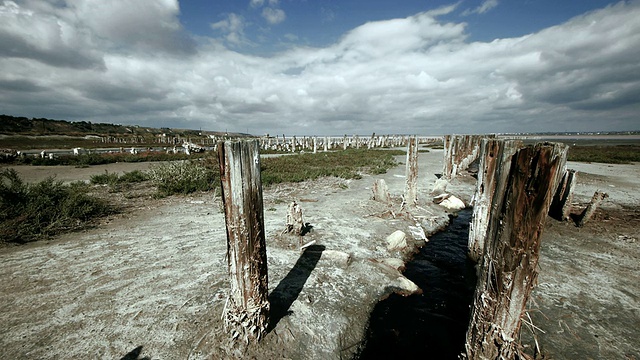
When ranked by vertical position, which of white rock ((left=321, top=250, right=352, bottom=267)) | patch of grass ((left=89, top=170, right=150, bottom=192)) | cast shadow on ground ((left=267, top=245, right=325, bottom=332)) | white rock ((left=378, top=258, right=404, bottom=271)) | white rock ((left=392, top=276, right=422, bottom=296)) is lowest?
white rock ((left=392, top=276, right=422, bottom=296))

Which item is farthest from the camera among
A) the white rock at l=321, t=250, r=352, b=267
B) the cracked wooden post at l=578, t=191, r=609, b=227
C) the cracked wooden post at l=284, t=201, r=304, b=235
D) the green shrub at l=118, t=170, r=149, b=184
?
the green shrub at l=118, t=170, r=149, b=184

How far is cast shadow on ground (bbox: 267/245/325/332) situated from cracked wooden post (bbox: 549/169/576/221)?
8071 millimetres

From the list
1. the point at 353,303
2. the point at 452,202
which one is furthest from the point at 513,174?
the point at 452,202

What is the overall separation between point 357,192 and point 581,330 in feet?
29.1

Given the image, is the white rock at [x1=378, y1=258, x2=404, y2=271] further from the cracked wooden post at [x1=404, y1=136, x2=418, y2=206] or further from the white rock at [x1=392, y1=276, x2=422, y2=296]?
the cracked wooden post at [x1=404, y1=136, x2=418, y2=206]

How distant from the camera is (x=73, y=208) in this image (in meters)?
7.96

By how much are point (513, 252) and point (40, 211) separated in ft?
36.9

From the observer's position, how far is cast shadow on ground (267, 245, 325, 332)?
13.1 feet

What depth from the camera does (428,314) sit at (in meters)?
4.78

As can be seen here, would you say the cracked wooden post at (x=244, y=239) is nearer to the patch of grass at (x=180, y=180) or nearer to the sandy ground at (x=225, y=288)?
the sandy ground at (x=225, y=288)

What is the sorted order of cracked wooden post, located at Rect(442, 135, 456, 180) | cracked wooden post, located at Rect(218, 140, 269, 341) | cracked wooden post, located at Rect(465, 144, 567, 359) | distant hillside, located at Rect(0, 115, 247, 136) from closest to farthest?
cracked wooden post, located at Rect(465, 144, 567, 359)
cracked wooden post, located at Rect(218, 140, 269, 341)
cracked wooden post, located at Rect(442, 135, 456, 180)
distant hillside, located at Rect(0, 115, 247, 136)

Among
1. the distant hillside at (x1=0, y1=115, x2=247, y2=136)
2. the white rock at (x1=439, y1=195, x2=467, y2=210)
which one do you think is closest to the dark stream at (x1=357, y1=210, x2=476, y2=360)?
the white rock at (x1=439, y1=195, x2=467, y2=210)

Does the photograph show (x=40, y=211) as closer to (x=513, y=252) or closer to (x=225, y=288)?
(x=225, y=288)

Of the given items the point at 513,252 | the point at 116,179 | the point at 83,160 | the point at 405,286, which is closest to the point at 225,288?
the point at 405,286
